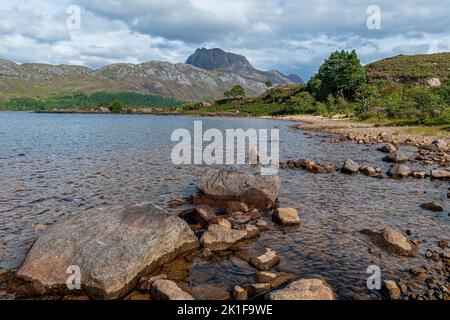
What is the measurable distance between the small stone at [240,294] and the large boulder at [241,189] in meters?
8.85

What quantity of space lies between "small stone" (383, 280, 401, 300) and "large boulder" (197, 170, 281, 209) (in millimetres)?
8952

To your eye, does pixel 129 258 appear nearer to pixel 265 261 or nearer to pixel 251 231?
pixel 265 261

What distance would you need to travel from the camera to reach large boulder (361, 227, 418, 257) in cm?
1254

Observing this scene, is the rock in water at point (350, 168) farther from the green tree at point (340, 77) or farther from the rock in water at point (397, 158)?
the green tree at point (340, 77)

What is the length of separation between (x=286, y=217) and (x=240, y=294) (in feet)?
22.8

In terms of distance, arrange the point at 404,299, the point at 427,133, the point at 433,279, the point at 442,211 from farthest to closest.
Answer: the point at 427,133
the point at 442,211
the point at 433,279
the point at 404,299

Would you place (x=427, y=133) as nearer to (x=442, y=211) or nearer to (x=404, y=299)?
(x=442, y=211)

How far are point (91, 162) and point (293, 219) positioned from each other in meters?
23.8

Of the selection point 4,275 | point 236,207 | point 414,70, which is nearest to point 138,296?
point 4,275

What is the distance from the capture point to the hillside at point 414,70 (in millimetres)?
155000

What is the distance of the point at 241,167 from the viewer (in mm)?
30938

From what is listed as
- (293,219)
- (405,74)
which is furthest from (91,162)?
(405,74)

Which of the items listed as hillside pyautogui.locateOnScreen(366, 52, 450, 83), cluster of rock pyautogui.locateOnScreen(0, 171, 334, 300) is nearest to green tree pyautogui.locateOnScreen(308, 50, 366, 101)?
hillside pyautogui.locateOnScreen(366, 52, 450, 83)

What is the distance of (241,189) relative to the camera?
62.4 ft
